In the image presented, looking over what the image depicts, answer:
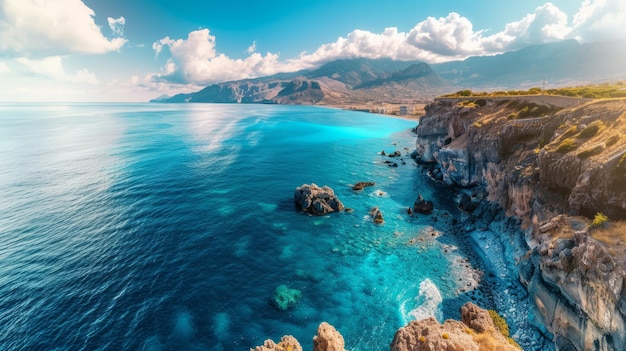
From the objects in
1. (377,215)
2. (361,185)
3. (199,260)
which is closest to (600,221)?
(377,215)

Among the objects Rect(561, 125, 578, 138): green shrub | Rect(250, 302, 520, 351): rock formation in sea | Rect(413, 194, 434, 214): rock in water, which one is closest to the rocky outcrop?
Rect(250, 302, 520, 351): rock formation in sea

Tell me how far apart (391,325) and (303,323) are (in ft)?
38.9

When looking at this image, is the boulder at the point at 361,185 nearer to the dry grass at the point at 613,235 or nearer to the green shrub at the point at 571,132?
the green shrub at the point at 571,132

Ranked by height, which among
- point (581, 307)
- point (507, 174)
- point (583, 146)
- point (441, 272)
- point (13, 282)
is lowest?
point (441, 272)

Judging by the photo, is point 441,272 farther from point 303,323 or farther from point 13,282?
point 13,282

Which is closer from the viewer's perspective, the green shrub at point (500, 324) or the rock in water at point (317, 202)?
the green shrub at point (500, 324)

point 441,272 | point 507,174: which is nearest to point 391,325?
point 441,272

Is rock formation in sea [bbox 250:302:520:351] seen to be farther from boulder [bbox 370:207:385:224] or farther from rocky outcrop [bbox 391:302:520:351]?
boulder [bbox 370:207:385:224]

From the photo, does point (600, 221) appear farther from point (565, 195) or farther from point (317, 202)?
point (317, 202)

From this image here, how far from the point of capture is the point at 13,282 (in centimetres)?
4069

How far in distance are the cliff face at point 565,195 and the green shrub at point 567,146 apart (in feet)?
0.36

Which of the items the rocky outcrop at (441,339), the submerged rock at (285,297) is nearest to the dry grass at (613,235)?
the rocky outcrop at (441,339)

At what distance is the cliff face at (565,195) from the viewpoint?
25.2m

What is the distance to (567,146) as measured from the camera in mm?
39531
